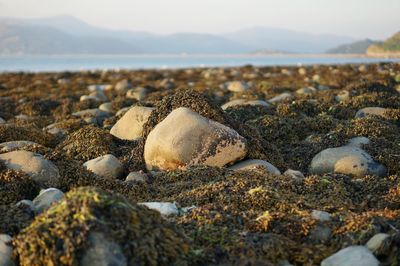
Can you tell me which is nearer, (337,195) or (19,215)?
(19,215)

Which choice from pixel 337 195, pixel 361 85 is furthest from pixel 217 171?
pixel 361 85

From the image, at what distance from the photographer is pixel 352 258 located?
3.44 m

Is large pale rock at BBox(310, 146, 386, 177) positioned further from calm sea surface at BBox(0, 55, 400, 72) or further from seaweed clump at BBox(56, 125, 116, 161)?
calm sea surface at BBox(0, 55, 400, 72)

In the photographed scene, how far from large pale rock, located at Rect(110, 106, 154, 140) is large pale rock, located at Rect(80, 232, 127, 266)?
5.31 metres

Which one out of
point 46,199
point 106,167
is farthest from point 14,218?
point 106,167

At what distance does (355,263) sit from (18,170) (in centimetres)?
350

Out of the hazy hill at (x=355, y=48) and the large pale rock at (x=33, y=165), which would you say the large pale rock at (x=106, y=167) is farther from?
the hazy hill at (x=355, y=48)

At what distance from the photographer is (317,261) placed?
3609mm

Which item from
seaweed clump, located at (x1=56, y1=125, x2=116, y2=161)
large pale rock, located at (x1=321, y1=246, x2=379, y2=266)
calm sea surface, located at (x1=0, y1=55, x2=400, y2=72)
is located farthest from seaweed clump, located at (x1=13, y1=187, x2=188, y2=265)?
calm sea surface, located at (x1=0, y1=55, x2=400, y2=72)

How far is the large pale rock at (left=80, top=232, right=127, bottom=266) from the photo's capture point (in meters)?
3.12

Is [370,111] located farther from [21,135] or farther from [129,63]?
[129,63]

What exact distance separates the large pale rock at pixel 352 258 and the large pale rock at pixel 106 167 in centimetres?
322

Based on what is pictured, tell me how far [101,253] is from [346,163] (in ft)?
13.4

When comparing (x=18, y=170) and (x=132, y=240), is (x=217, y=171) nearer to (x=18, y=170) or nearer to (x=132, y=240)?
(x=18, y=170)
